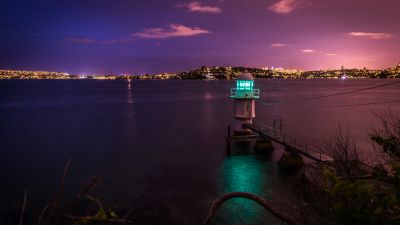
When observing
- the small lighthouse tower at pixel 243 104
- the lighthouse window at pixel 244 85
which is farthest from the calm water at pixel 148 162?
the lighthouse window at pixel 244 85

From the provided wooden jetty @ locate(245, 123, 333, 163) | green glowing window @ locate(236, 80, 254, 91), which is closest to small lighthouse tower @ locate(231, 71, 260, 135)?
green glowing window @ locate(236, 80, 254, 91)

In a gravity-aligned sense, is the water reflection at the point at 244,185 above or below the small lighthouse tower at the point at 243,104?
below

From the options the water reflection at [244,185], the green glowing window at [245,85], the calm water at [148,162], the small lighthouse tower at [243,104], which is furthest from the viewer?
the green glowing window at [245,85]

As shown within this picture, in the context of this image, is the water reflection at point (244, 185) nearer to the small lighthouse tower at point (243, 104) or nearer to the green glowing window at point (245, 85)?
the small lighthouse tower at point (243, 104)

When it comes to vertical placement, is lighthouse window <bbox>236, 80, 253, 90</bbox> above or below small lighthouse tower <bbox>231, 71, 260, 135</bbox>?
above

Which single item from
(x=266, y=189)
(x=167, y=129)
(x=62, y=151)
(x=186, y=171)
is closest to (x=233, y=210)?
(x=266, y=189)

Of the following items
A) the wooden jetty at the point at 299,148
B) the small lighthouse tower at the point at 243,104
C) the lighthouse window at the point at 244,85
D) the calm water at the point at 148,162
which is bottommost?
the calm water at the point at 148,162

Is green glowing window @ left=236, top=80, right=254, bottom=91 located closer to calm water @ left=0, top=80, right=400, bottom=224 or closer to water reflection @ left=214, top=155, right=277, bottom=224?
calm water @ left=0, top=80, right=400, bottom=224

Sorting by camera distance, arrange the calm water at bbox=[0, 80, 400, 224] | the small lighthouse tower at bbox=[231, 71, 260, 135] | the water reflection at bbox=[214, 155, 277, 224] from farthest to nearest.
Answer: the small lighthouse tower at bbox=[231, 71, 260, 135]
the calm water at bbox=[0, 80, 400, 224]
the water reflection at bbox=[214, 155, 277, 224]

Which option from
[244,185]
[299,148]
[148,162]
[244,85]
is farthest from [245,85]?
[244,185]

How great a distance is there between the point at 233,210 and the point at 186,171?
924 centimetres

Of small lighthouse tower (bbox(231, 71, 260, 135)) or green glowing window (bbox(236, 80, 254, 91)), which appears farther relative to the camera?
green glowing window (bbox(236, 80, 254, 91))

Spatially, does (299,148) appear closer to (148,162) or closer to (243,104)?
(243,104)

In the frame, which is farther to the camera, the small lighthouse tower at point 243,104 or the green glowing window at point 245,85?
the green glowing window at point 245,85
